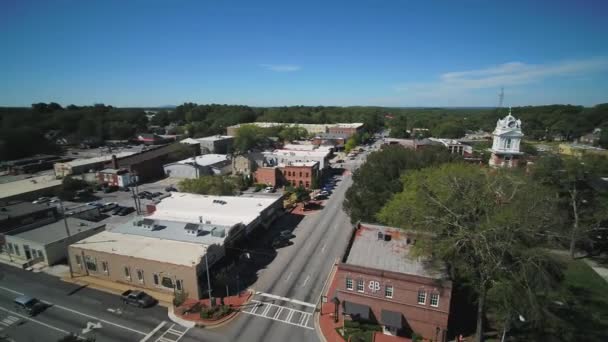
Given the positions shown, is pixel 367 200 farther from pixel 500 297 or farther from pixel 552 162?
pixel 552 162

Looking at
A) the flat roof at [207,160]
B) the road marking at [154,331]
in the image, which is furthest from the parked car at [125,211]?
the road marking at [154,331]

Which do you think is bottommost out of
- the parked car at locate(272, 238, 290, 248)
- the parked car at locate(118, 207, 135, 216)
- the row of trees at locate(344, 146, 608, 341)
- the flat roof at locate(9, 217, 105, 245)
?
the parked car at locate(272, 238, 290, 248)

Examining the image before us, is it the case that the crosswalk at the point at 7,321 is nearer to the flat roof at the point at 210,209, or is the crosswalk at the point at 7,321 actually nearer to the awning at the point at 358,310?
the flat roof at the point at 210,209

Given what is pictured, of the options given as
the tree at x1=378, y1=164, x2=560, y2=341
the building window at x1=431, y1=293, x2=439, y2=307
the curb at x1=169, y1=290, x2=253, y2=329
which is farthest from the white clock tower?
the curb at x1=169, y1=290, x2=253, y2=329

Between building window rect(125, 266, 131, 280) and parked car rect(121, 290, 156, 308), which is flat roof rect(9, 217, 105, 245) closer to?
building window rect(125, 266, 131, 280)

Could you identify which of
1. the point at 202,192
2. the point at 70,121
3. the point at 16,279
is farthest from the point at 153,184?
the point at 70,121
